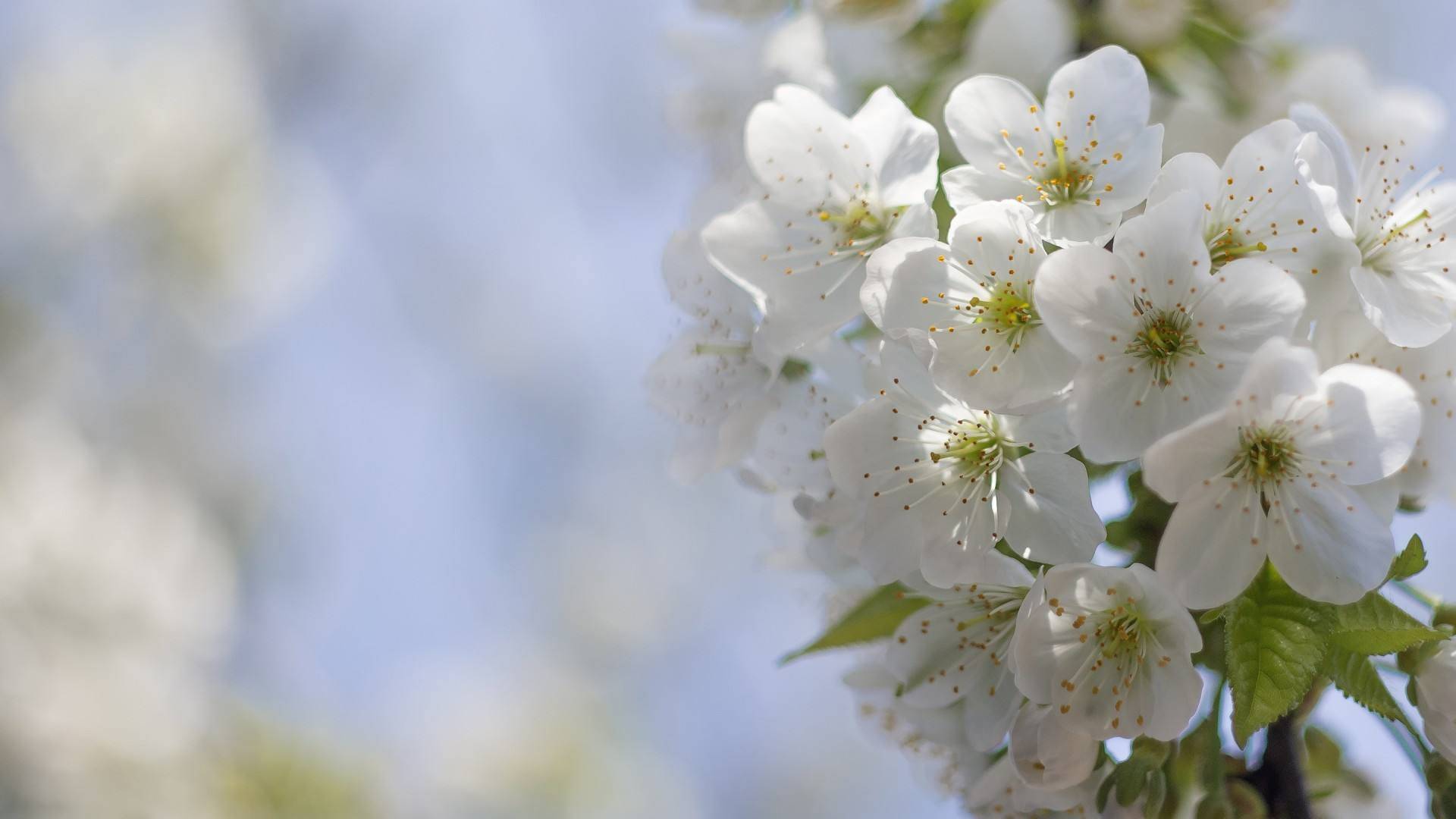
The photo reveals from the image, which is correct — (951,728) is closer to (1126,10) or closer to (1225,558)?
(1225,558)

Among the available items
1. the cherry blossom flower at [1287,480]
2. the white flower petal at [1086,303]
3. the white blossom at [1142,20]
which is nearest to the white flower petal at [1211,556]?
the cherry blossom flower at [1287,480]

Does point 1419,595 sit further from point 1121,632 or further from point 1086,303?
point 1086,303

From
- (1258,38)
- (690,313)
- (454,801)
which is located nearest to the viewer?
(690,313)

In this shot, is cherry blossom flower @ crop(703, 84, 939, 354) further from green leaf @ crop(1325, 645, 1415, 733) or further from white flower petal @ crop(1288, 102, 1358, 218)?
green leaf @ crop(1325, 645, 1415, 733)

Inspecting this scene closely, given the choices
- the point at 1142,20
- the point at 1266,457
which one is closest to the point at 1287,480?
the point at 1266,457

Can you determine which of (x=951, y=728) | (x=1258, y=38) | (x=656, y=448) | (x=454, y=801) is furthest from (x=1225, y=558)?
(x=656, y=448)

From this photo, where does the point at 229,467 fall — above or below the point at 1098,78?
above
